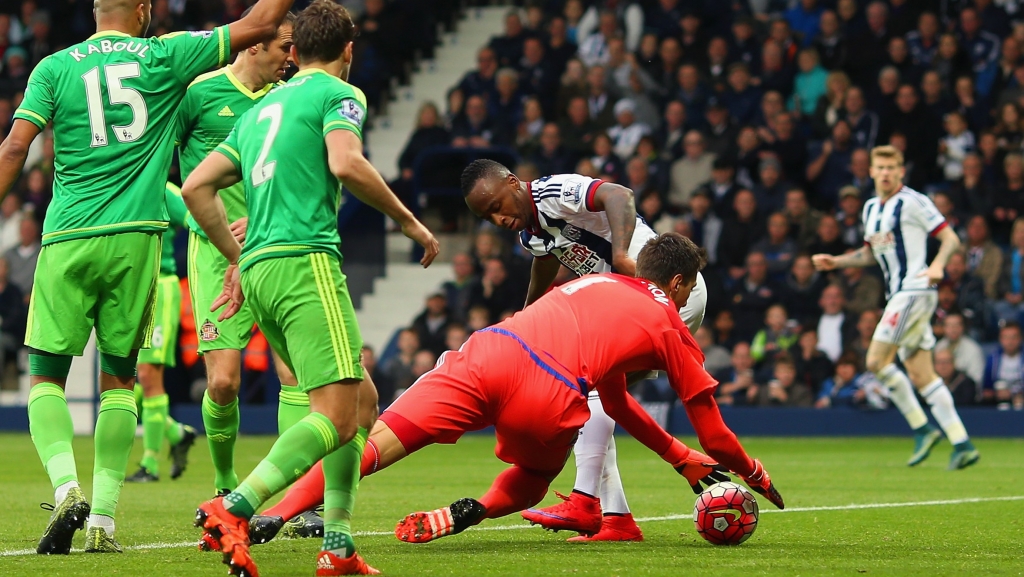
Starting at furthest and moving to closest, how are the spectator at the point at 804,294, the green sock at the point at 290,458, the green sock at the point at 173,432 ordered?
the spectator at the point at 804,294, the green sock at the point at 173,432, the green sock at the point at 290,458

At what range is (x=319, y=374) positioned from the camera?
5.09 m

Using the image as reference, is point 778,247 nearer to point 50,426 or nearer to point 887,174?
point 887,174

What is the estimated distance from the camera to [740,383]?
16188 millimetres

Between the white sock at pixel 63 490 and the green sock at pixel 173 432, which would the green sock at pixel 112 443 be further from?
the green sock at pixel 173 432

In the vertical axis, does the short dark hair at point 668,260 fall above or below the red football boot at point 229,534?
above

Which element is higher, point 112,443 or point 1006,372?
point 112,443

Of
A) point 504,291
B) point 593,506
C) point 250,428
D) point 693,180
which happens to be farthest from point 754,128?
point 593,506

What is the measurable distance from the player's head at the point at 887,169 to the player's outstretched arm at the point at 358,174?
804cm

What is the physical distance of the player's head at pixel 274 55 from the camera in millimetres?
7289

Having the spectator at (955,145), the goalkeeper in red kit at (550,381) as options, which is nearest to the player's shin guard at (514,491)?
the goalkeeper in red kit at (550,381)

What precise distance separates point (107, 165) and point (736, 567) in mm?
3063

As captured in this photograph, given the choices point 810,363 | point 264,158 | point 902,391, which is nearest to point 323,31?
point 264,158

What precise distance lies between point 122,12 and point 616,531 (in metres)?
3.18

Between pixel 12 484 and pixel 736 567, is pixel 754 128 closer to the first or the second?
pixel 12 484
